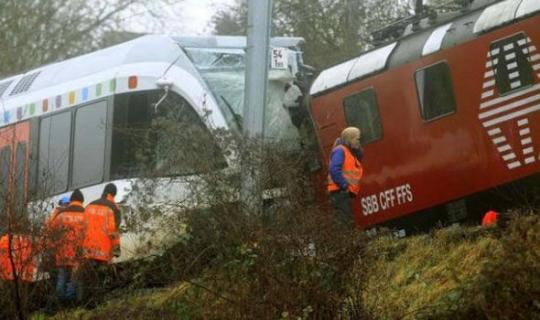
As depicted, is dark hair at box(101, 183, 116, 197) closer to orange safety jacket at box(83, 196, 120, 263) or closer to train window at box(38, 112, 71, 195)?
orange safety jacket at box(83, 196, 120, 263)

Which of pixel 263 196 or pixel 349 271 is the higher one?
pixel 263 196

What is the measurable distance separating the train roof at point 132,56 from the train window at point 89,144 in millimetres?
654

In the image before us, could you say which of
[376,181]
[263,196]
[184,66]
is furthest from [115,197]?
[263,196]

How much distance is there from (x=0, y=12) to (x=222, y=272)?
88.2 ft

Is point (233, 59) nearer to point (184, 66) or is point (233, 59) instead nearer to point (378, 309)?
point (184, 66)

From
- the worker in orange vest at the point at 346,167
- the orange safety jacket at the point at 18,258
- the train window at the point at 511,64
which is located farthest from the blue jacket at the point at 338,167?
the orange safety jacket at the point at 18,258

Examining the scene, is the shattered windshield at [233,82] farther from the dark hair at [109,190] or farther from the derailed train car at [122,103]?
the dark hair at [109,190]

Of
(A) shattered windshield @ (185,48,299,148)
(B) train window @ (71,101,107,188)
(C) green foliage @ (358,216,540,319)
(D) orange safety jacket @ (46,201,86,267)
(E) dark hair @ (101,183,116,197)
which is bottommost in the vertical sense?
(C) green foliage @ (358,216,540,319)

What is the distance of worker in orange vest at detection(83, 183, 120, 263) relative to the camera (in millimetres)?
10781

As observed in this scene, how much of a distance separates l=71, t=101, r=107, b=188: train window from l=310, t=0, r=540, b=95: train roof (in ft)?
9.72

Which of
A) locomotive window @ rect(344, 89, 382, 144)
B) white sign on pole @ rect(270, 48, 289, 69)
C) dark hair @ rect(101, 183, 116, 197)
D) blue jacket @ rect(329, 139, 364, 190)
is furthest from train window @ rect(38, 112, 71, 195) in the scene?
blue jacket @ rect(329, 139, 364, 190)

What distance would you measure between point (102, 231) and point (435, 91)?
13.5 feet

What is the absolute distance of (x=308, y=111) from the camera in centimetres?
1435

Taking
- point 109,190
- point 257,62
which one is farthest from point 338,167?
point 109,190
